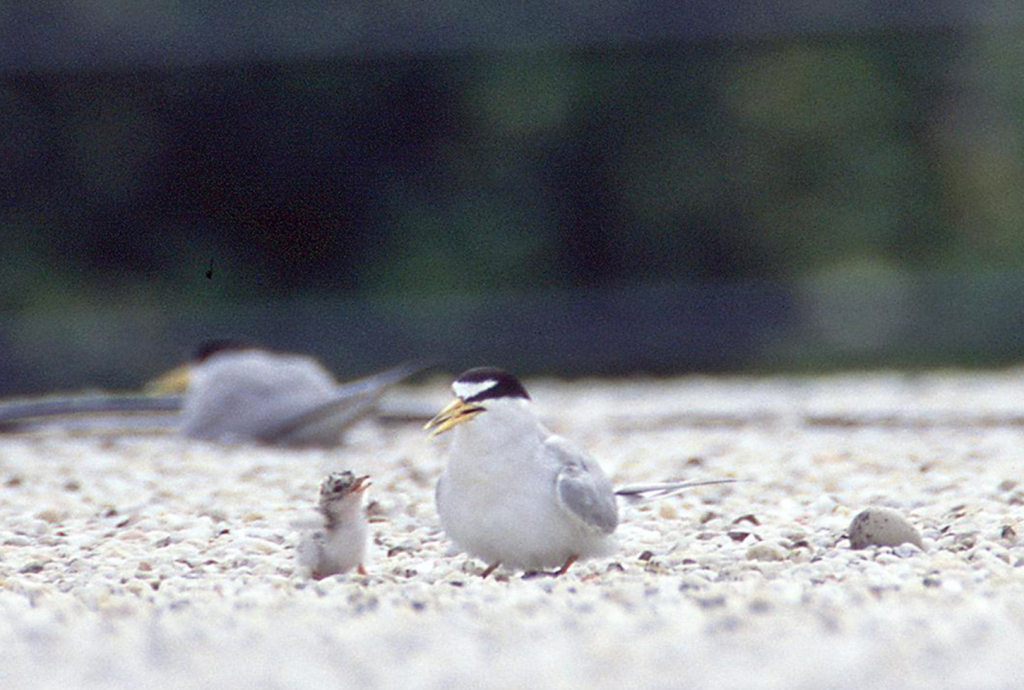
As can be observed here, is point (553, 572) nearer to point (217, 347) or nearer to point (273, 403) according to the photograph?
point (273, 403)

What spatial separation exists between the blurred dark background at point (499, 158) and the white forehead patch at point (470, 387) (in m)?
7.21

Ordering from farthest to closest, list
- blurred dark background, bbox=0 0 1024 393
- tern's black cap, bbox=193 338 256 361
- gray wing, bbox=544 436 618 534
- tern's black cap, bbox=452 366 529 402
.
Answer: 1. blurred dark background, bbox=0 0 1024 393
2. tern's black cap, bbox=193 338 256 361
3. tern's black cap, bbox=452 366 529 402
4. gray wing, bbox=544 436 618 534

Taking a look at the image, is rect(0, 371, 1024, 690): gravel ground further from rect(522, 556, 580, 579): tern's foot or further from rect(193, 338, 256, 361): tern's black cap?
rect(193, 338, 256, 361): tern's black cap

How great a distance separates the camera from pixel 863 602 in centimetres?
263

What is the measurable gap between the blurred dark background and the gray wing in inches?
285

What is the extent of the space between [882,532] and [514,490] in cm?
74

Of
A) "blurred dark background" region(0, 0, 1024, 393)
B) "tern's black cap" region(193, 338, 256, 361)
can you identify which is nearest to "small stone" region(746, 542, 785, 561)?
"tern's black cap" region(193, 338, 256, 361)

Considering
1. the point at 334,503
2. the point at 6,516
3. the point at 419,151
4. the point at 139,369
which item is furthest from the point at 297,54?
the point at 334,503

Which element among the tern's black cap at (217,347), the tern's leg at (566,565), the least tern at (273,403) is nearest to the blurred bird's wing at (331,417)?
the least tern at (273,403)

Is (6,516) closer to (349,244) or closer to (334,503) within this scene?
(334,503)

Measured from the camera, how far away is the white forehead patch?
318cm

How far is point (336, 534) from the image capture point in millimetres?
3109

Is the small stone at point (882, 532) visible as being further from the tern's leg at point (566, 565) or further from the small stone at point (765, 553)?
the tern's leg at point (566, 565)

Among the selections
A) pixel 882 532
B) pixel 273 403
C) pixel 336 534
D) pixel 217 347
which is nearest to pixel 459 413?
pixel 336 534
